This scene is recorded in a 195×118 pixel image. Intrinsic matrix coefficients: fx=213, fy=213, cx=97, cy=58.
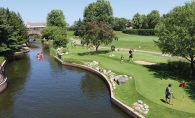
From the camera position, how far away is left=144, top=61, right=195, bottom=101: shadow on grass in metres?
24.7

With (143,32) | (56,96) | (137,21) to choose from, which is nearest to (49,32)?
(143,32)

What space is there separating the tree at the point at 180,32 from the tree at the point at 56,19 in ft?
289

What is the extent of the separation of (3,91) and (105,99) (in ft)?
40.7

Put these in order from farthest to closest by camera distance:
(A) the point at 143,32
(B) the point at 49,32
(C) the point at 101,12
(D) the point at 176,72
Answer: (C) the point at 101,12 → (B) the point at 49,32 → (A) the point at 143,32 → (D) the point at 176,72

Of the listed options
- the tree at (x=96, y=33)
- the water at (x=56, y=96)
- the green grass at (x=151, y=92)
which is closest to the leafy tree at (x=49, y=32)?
the tree at (x=96, y=33)

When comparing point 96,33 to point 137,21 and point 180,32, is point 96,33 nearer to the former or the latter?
point 180,32

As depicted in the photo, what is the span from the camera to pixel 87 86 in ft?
91.0

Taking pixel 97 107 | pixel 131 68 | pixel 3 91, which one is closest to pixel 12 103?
pixel 3 91

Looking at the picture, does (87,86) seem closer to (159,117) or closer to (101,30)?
(159,117)

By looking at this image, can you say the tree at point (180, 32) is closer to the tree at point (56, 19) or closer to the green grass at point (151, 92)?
the green grass at point (151, 92)

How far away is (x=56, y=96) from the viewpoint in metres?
23.8

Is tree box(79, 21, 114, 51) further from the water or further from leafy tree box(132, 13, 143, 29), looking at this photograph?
leafy tree box(132, 13, 143, 29)

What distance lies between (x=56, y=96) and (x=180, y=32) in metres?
16.3

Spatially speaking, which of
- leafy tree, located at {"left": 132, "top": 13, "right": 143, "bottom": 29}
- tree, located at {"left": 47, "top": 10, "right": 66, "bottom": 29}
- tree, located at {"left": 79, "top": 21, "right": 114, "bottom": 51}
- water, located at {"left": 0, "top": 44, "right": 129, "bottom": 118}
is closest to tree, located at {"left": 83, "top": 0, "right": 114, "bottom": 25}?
tree, located at {"left": 47, "top": 10, "right": 66, "bottom": 29}
